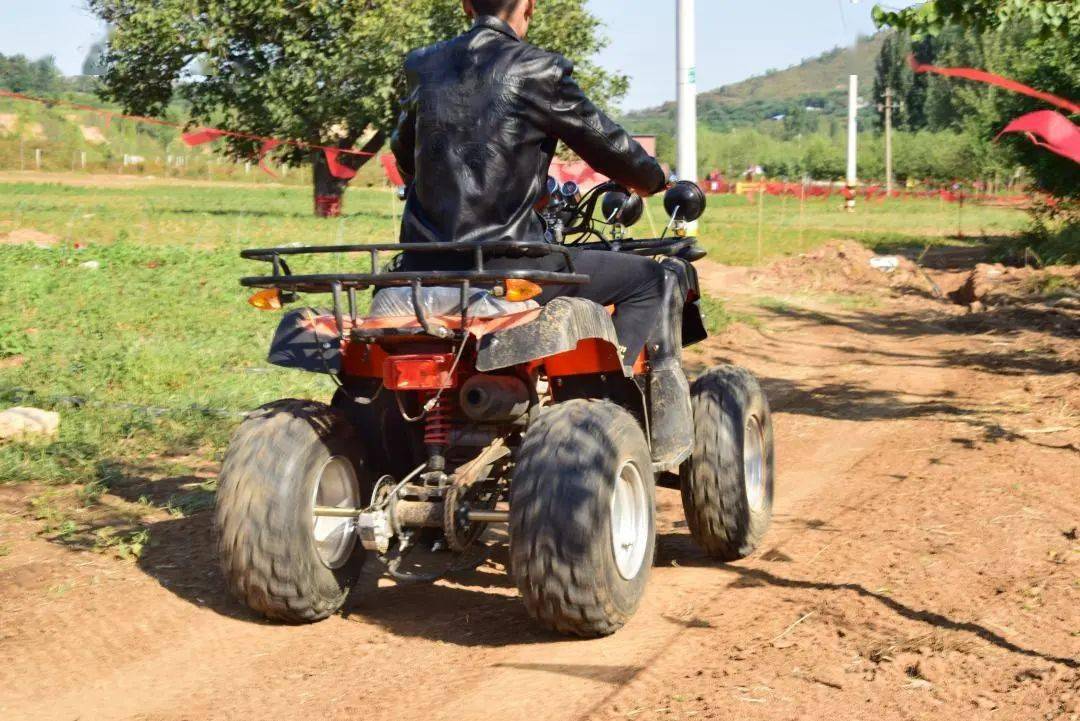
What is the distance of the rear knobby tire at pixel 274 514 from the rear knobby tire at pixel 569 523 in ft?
2.62

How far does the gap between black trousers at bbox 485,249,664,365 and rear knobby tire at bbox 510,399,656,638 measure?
2.21ft

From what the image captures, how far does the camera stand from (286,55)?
30.4 m

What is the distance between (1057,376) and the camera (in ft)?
34.2

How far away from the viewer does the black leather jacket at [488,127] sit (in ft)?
14.6

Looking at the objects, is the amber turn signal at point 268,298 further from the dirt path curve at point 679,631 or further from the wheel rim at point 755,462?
the wheel rim at point 755,462

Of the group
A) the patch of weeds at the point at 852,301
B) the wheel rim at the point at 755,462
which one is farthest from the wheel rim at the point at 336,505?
the patch of weeds at the point at 852,301

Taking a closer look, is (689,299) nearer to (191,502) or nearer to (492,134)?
(492,134)

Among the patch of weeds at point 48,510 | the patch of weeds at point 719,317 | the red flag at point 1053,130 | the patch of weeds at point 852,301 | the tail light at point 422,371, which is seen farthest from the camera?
the patch of weeds at point 852,301

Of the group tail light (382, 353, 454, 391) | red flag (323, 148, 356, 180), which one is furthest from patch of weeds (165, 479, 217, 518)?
red flag (323, 148, 356, 180)

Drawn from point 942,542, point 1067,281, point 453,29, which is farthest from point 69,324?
point 453,29

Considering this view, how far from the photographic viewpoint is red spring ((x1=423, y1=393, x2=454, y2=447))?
183 inches

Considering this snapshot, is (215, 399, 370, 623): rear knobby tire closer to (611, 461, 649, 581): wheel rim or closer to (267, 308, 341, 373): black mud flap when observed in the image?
(267, 308, 341, 373): black mud flap

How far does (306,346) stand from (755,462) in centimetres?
234

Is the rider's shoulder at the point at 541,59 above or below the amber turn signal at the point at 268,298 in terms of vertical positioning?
above
